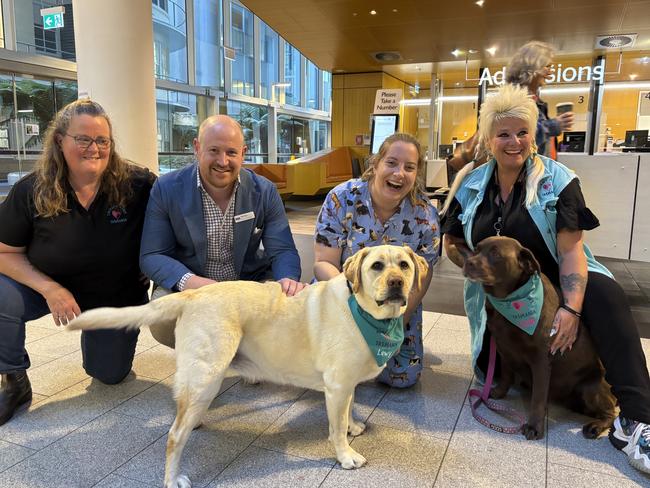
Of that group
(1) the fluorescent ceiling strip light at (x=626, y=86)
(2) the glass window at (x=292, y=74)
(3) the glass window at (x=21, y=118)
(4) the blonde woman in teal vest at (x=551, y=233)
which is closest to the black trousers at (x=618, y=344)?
(4) the blonde woman in teal vest at (x=551, y=233)

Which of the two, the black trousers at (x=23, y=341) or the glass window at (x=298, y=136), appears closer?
the black trousers at (x=23, y=341)

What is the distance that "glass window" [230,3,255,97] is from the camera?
56.6 ft

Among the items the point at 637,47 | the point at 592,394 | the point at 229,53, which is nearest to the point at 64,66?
the point at 229,53

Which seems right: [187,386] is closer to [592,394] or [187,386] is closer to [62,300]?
[62,300]

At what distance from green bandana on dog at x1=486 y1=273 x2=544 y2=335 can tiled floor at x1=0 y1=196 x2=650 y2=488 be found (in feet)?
1.88

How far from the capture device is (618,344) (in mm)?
2211

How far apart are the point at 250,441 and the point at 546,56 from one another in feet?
10.3

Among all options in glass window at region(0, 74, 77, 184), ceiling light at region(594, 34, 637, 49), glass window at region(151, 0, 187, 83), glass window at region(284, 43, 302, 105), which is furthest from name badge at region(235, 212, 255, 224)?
glass window at region(284, 43, 302, 105)

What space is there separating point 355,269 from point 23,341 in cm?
184

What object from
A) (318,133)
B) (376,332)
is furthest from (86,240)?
(318,133)

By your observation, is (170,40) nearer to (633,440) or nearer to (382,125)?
(382,125)

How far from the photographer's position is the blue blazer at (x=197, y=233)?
101 inches

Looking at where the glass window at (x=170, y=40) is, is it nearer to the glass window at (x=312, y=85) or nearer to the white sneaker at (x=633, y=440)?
the glass window at (x=312, y=85)

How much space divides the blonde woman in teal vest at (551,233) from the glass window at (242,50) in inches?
648
